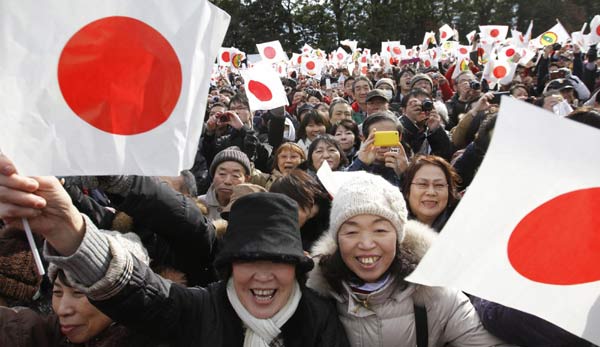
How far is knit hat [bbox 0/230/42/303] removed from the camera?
1944 mm

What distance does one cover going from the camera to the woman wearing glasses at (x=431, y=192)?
2805 millimetres

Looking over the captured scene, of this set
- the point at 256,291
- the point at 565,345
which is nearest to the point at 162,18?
the point at 256,291

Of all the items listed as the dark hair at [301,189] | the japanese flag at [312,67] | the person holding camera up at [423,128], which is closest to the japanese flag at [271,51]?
the japanese flag at [312,67]

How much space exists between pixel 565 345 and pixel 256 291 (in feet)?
3.08

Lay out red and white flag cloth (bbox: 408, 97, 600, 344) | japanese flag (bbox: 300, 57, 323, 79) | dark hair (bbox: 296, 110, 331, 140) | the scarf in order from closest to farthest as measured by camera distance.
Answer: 1. red and white flag cloth (bbox: 408, 97, 600, 344)
2. the scarf
3. dark hair (bbox: 296, 110, 331, 140)
4. japanese flag (bbox: 300, 57, 323, 79)

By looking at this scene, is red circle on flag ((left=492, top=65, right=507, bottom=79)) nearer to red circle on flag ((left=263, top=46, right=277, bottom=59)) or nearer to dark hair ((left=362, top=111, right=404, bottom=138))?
red circle on flag ((left=263, top=46, right=277, bottom=59))

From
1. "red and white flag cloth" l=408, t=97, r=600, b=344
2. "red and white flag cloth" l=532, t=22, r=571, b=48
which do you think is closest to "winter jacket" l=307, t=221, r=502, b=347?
A: "red and white flag cloth" l=408, t=97, r=600, b=344

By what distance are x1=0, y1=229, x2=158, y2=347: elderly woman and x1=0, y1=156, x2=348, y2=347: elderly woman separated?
0.22m

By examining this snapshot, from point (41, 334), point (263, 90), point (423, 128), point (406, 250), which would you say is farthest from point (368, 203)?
point (263, 90)

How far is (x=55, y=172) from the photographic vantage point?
55.6 inches

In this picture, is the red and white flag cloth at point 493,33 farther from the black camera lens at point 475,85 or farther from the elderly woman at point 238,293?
the elderly woman at point 238,293

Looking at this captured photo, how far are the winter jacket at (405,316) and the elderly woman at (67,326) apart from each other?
0.66 metres

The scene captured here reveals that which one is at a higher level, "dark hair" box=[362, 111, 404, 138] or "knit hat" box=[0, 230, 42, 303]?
"dark hair" box=[362, 111, 404, 138]

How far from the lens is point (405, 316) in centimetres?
183
